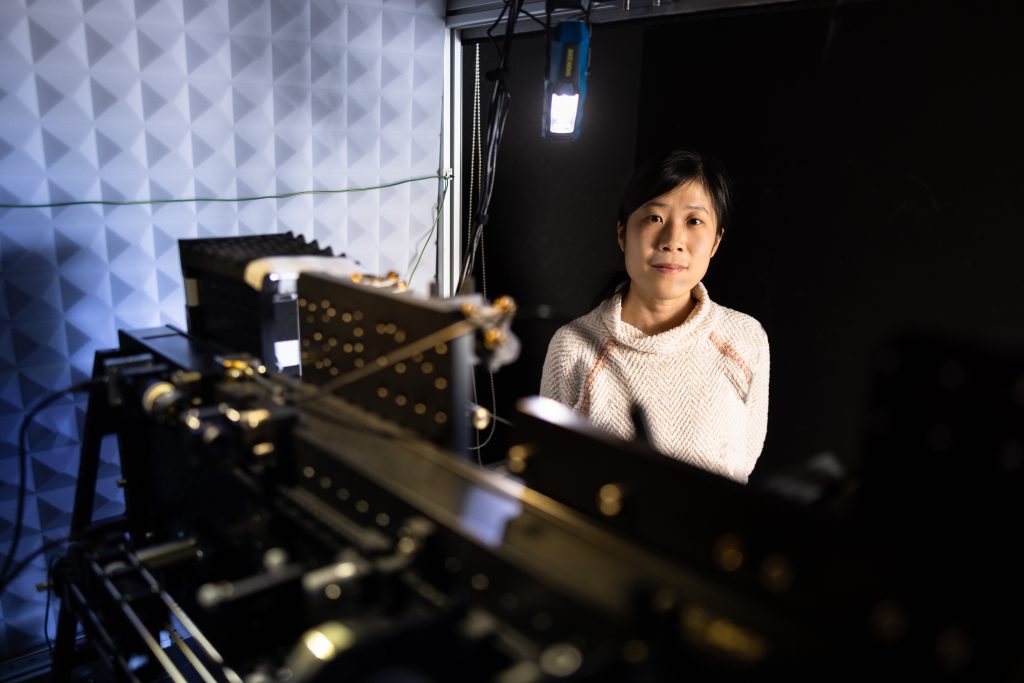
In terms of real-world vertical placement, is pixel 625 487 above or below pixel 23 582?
above

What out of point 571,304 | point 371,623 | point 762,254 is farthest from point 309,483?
point 571,304

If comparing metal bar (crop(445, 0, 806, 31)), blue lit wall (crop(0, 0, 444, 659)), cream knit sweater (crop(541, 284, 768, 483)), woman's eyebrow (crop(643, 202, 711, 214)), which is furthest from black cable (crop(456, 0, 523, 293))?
woman's eyebrow (crop(643, 202, 711, 214))

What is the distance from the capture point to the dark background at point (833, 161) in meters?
1.61

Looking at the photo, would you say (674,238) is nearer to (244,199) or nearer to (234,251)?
(234,251)

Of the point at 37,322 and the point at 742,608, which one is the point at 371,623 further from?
the point at 37,322

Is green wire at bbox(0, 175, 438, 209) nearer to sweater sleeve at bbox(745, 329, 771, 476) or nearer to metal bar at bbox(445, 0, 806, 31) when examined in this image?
metal bar at bbox(445, 0, 806, 31)

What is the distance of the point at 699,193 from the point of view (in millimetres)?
1771

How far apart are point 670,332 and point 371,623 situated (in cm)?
123

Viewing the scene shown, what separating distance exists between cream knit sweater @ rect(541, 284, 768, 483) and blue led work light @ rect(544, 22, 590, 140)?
62 cm

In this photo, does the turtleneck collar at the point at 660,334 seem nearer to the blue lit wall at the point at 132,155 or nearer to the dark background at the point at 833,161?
the dark background at the point at 833,161

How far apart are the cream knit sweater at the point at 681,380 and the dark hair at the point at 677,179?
0.24 meters

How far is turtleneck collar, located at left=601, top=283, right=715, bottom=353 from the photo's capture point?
69.3 inches

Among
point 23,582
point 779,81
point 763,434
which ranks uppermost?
point 779,81

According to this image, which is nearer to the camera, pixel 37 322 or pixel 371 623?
pixel 371 623
